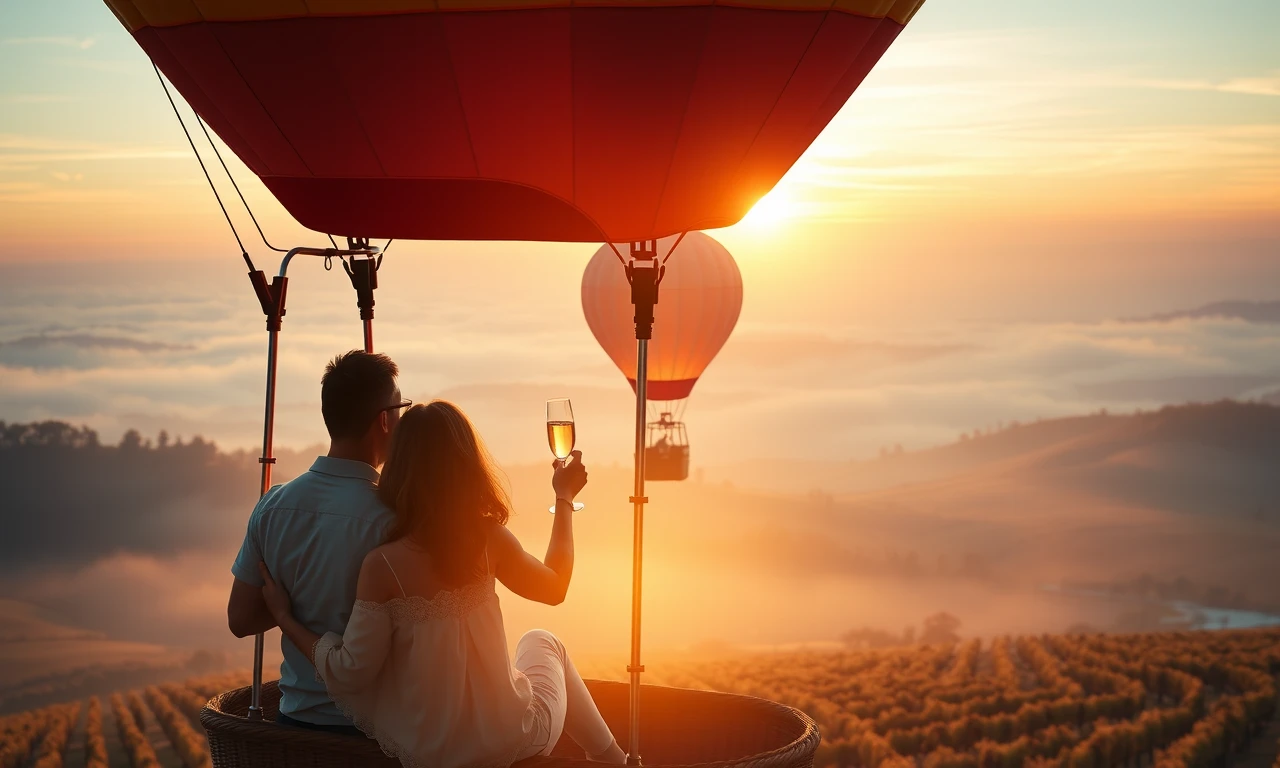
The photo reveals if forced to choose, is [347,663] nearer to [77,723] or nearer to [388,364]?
[388,364]

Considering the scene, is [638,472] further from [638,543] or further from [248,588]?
A: [248,588]

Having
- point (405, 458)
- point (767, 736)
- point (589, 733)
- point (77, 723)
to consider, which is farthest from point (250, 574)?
point (77, 723)

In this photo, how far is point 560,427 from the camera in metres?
3.17

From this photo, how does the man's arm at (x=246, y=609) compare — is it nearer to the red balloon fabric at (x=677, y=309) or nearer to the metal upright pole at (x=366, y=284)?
the metal upright pole at (x=366, y=284)

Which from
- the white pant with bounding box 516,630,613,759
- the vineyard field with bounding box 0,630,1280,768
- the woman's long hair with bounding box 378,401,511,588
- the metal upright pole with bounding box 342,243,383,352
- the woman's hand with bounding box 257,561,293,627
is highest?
the metal upright pole with bounding box 342,243,383,352

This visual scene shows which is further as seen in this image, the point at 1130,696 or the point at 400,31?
the point at 1130,696

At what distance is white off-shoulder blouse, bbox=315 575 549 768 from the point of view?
8.93 ft

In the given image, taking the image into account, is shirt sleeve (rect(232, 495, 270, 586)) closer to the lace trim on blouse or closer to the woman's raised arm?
the lace trim on blouse

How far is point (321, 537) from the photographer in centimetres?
280

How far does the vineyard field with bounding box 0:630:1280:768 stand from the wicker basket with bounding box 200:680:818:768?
11.0 metres

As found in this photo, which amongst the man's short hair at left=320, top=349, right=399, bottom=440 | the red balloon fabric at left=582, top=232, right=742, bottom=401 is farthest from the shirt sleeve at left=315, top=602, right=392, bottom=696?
the red balloon fabric at left=582, top=232, right=742, bottom=401

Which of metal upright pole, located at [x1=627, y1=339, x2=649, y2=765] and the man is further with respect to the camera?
metal upright pole, located at [x1=627, y1=339, x2=649, y2=765]

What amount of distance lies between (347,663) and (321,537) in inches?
10.9

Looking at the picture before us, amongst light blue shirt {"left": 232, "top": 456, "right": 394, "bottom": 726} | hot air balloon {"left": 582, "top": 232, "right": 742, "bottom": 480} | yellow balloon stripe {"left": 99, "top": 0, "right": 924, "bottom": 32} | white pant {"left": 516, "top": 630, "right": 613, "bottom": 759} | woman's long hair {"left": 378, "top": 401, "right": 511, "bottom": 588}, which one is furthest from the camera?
hot air balloon {"left": 582, "top": 232, "right": 742, "bottom": 480}
